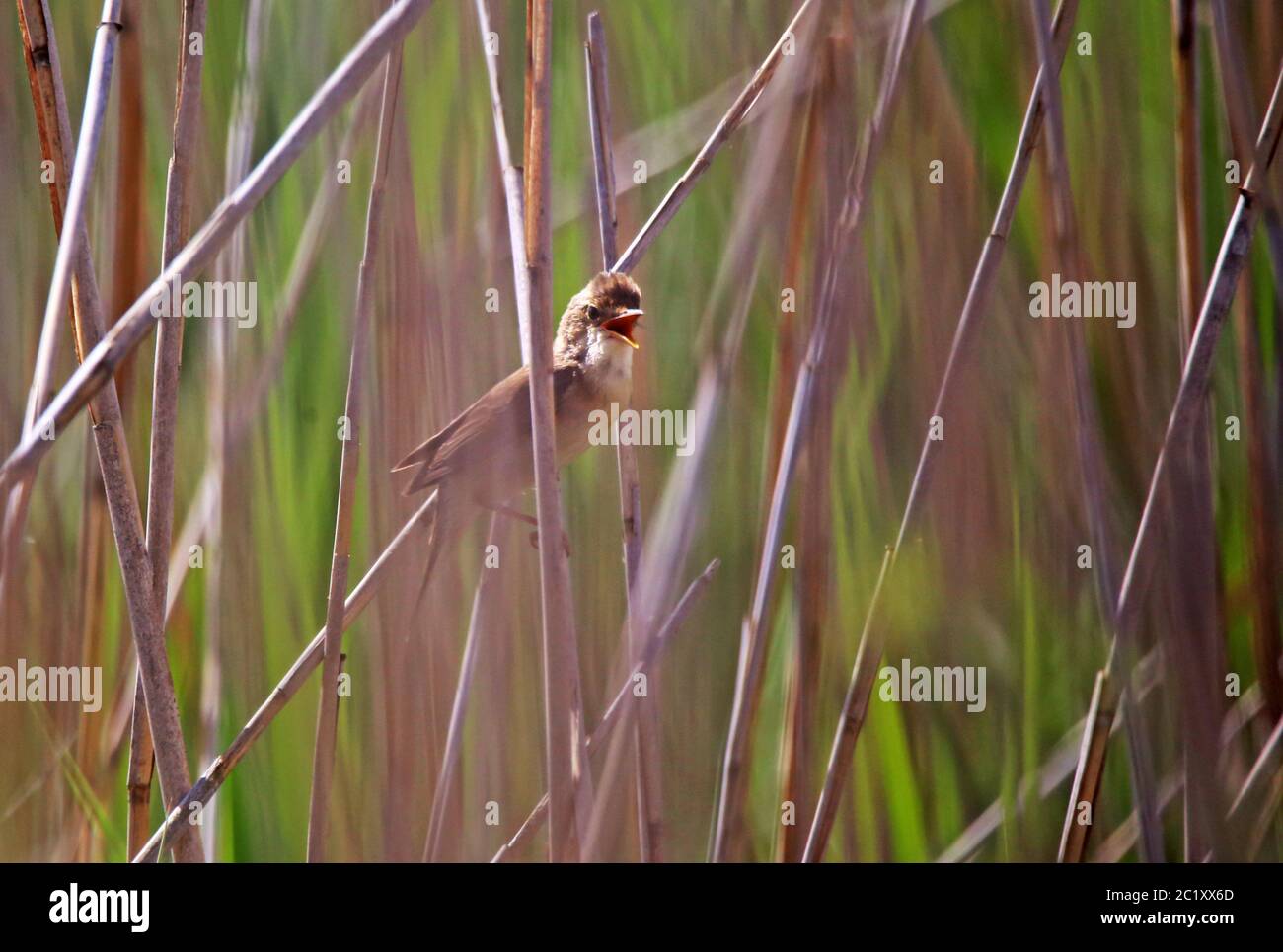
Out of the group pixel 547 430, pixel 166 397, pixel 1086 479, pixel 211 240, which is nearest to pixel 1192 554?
pixel 1086 479

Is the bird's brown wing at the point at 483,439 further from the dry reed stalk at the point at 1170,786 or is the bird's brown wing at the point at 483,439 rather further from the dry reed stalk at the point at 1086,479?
the dry reed stalk at the point at 1170,786

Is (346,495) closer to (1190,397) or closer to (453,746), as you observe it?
(453,746)

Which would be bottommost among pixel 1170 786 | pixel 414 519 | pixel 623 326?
pixel 1170 786

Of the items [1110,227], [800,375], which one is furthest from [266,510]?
[1110,227]

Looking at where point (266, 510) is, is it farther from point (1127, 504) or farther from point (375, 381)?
point (1127, 504)

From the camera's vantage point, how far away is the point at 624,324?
1.78m

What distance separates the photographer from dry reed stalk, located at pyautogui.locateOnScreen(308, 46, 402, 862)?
1321 millimetres

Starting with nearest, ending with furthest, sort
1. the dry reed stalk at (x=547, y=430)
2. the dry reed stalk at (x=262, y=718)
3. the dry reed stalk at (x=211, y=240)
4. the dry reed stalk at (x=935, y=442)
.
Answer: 1. the dry reed stalk at (x=211, y=240)
2. the dry reed stalk at (x=547, y=430)
3. the dry reed stalk at (x=262, y=718)
4. the dry reed stalk at (x=935, y=442)

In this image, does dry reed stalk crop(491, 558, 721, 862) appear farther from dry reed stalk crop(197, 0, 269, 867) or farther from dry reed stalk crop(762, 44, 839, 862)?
dry reed stalk crop(197, 0, 269, 867)

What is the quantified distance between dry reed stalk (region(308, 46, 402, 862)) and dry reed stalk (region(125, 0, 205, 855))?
233 millimetres

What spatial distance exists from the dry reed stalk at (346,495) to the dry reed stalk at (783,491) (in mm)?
566

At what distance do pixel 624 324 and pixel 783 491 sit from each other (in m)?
0.51

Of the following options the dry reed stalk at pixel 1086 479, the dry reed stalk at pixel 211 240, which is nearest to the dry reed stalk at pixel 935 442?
the dry reed stalk at pixel 1086 479

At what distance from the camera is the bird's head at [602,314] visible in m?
1.68
